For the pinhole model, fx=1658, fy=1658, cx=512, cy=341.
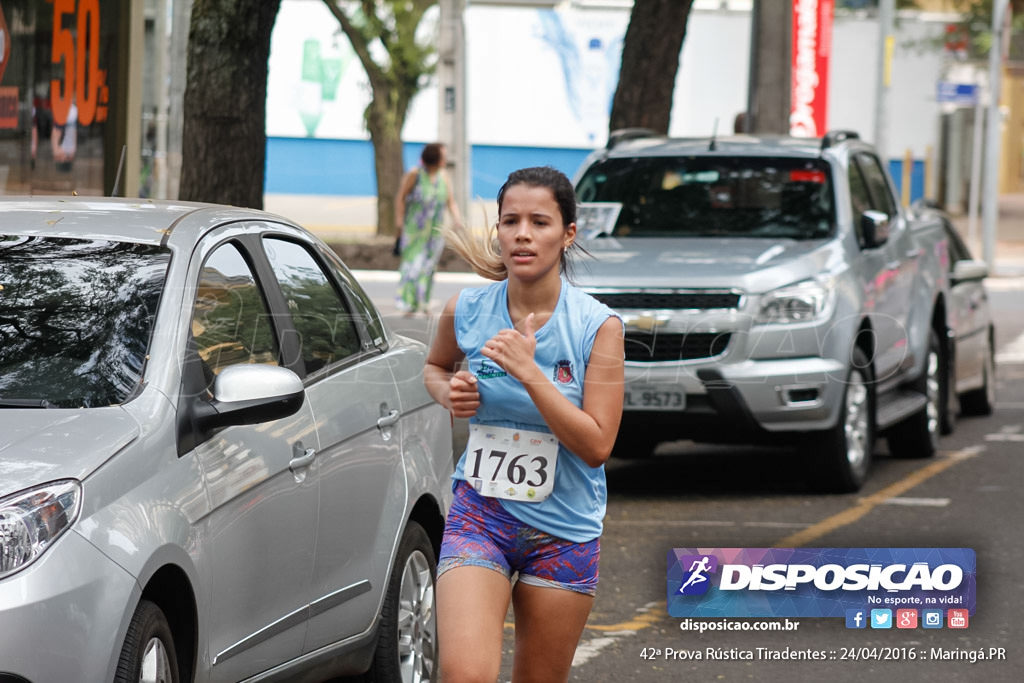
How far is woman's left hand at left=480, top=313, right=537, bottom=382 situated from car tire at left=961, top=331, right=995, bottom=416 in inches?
412

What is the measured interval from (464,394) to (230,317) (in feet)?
3.38

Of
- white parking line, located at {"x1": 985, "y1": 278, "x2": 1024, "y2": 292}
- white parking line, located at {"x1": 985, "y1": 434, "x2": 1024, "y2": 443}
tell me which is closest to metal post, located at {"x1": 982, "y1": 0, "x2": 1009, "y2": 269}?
white parking line, located at {"x1": 985, "y1": 278, "x2": 1024, "y2": 292}

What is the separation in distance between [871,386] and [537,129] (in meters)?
33.7

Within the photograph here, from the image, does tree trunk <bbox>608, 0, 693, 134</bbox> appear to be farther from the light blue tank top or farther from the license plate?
the light blue tank top

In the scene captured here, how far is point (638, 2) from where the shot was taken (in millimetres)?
14555

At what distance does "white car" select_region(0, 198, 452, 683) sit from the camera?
363 cm

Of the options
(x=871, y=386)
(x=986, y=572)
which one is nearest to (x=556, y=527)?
(x=986, y=572)

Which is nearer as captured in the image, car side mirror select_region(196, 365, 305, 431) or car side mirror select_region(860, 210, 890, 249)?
car side mirror select_region(196, 365, 305, 431)

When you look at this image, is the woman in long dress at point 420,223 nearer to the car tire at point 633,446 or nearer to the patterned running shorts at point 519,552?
the car tire at point 633,446

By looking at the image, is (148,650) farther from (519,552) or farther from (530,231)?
(530,231)

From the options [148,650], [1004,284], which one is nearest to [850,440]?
[148,650]

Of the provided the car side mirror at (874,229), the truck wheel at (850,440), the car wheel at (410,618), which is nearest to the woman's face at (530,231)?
the car wheel at (410,618)

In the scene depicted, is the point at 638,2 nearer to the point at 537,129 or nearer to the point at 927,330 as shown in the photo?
the point at 927,330

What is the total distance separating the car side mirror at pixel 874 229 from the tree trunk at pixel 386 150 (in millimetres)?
19567
